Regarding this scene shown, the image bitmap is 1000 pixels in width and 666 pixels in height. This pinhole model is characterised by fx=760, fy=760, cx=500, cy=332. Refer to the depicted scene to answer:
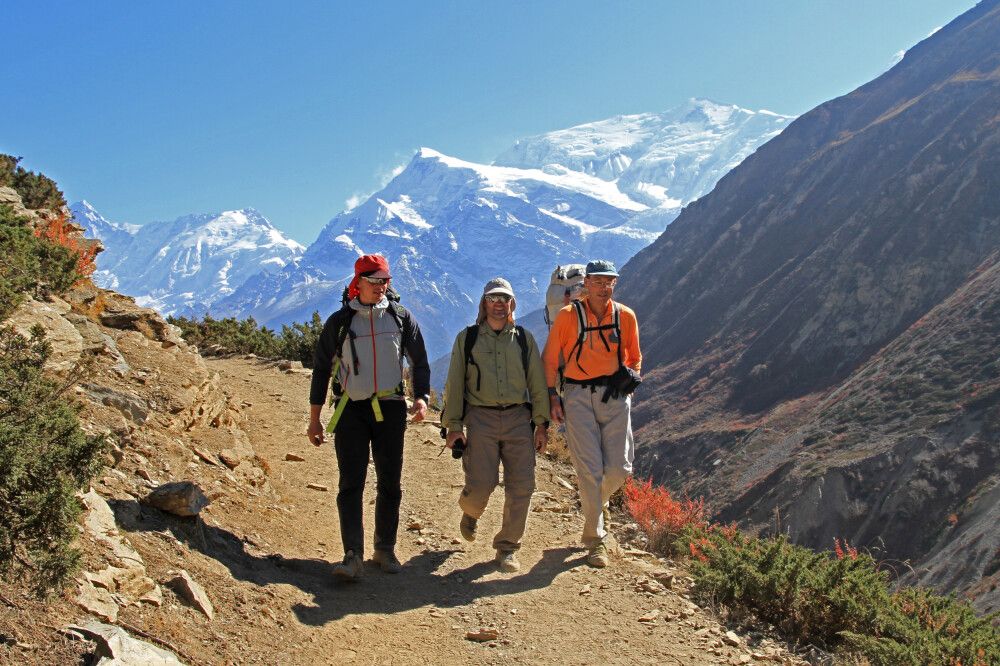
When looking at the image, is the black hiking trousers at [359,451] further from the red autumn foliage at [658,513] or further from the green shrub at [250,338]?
the green shrub at [250,338]

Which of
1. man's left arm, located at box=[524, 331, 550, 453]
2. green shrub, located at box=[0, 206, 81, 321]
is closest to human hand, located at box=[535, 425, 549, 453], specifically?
man's left arm, located at box=[524, 331, 550, 453]

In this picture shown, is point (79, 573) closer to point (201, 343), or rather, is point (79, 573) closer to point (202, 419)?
point (202, 419)

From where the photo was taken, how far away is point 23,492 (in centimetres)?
300

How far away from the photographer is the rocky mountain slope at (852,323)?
94.3 ft

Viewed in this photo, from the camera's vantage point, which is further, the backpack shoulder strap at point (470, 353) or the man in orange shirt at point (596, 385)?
the man in orange shirt at point (596, 385)

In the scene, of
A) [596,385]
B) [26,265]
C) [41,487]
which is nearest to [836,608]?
[596,385]

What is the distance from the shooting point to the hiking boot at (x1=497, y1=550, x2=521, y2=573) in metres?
5.23

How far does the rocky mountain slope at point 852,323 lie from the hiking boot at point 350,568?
3643 mm

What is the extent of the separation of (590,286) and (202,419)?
3817 millimetres

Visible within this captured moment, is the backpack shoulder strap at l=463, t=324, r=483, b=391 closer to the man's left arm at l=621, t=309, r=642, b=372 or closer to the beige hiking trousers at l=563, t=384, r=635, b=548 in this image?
the beige hiking trousers at l=563, t=384, r=635, b=548

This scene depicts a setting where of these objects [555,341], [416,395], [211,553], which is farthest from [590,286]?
[211,553]

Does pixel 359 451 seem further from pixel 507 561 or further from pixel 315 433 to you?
pixel 507 561

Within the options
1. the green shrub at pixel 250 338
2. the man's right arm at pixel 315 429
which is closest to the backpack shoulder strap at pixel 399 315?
the man's right arm at pixel 315 429

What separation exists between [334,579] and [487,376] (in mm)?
1633
